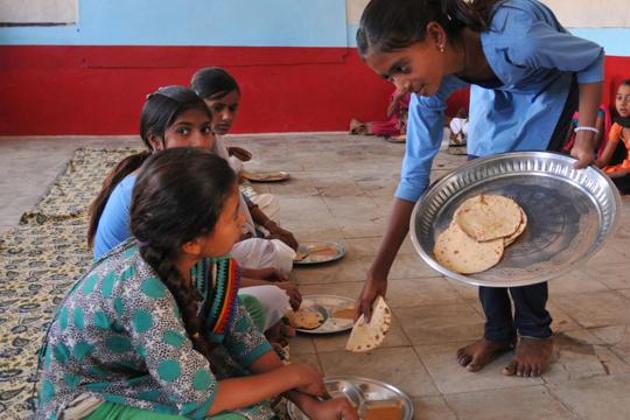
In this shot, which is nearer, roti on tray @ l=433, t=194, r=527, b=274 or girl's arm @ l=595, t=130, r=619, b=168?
roti on tray @ l=433, t=194, r=527, b=274

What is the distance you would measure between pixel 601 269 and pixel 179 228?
2.32m

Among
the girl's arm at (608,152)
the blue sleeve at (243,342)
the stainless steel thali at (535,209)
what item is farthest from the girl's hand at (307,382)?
the girl's arm at (608,152)

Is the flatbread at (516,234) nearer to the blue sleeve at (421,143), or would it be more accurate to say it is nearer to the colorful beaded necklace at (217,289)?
the blue sleeve at (421,143)

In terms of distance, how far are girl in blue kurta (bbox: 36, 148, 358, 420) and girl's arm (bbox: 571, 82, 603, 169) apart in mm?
816

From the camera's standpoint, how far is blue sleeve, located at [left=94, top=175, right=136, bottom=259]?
1789mm

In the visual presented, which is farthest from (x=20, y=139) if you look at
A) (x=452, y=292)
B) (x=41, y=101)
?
(x=452, y=292)

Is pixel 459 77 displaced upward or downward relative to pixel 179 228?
upward

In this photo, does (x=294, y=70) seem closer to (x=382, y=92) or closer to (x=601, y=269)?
(x=382, y=92)

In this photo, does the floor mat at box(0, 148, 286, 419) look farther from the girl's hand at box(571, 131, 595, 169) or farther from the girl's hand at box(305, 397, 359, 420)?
the girl's hand at box(571, 131, 595, 169)

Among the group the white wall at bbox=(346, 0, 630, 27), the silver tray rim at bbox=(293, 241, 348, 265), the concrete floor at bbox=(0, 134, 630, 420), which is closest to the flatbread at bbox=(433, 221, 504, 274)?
the concrete floor at bbox=(0, 134, 630, 420)

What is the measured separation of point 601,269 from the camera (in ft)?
10.1

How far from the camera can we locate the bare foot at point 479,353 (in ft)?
7.17

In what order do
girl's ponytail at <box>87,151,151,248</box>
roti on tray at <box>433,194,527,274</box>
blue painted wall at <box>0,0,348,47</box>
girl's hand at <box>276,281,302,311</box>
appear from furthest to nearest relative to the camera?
blue painted wall at <box>0,0,348,47</box> < girl's hand at <box>276,281,302,311</box> < girl's ponytail at <box>87,151,151,248</box> < roti on tray at <box>433,194,527,274</box>

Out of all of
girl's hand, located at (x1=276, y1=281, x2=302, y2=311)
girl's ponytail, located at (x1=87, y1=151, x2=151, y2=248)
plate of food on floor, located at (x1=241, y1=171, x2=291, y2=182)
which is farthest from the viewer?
plate of food on floor, located at (x1=241, y1=171, x2=291, y2=182)
